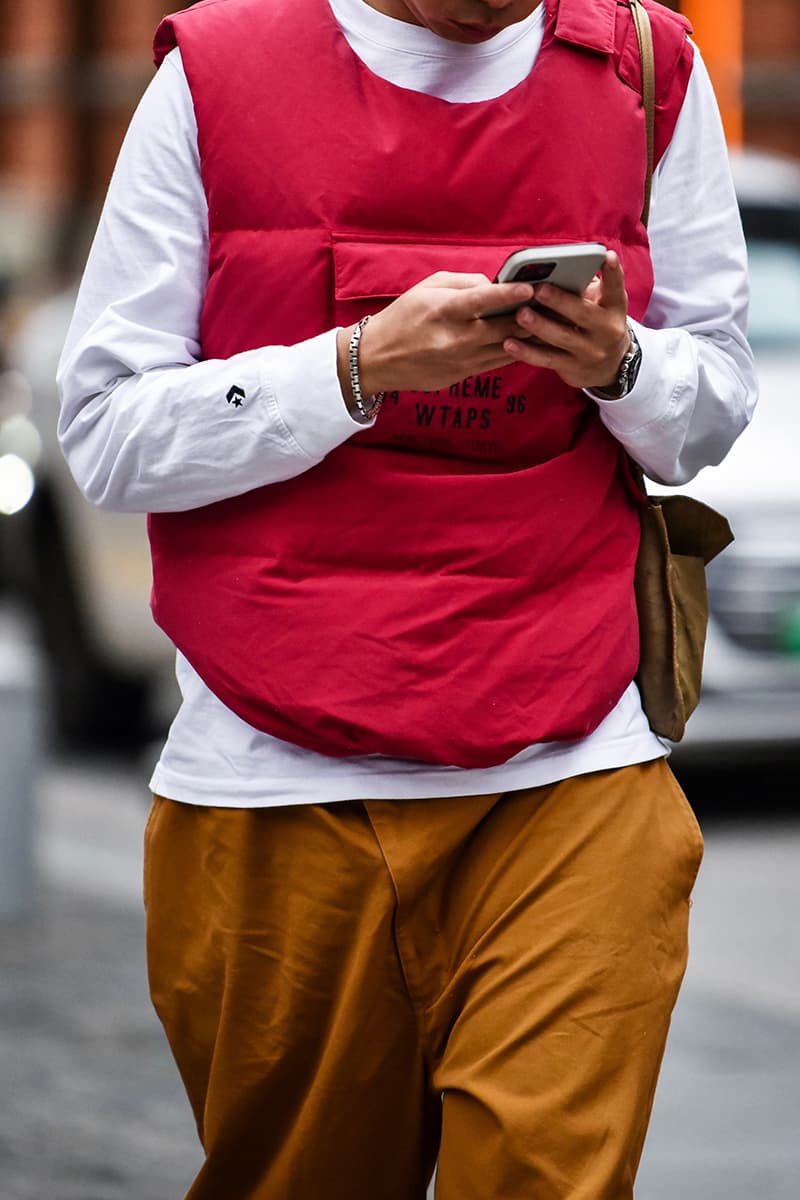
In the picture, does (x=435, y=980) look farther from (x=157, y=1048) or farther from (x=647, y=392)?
(x=157, y=1048)

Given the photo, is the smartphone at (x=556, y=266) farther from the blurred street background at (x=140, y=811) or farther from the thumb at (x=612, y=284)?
the blurred street background at (x=140, y=811)

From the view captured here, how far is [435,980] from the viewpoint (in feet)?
8.33

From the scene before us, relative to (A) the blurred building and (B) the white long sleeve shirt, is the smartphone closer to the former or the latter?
(B) the white long sleeve shirt

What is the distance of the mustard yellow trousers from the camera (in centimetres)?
246

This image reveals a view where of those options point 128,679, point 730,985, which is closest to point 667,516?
point 730,985

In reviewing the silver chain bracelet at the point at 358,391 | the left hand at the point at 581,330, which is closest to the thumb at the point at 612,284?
the left hand at the point at 581,330

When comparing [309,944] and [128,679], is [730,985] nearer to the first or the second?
[309,944]

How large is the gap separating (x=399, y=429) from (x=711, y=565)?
A: 4635 mm

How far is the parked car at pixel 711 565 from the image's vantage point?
7156 mm

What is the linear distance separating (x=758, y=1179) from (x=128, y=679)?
210 inches

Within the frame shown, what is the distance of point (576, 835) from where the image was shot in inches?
100

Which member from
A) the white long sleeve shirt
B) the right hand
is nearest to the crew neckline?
the white long sleeve shirt

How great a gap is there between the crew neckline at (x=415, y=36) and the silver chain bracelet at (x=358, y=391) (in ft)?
0.96

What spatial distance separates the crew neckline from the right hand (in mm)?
271
